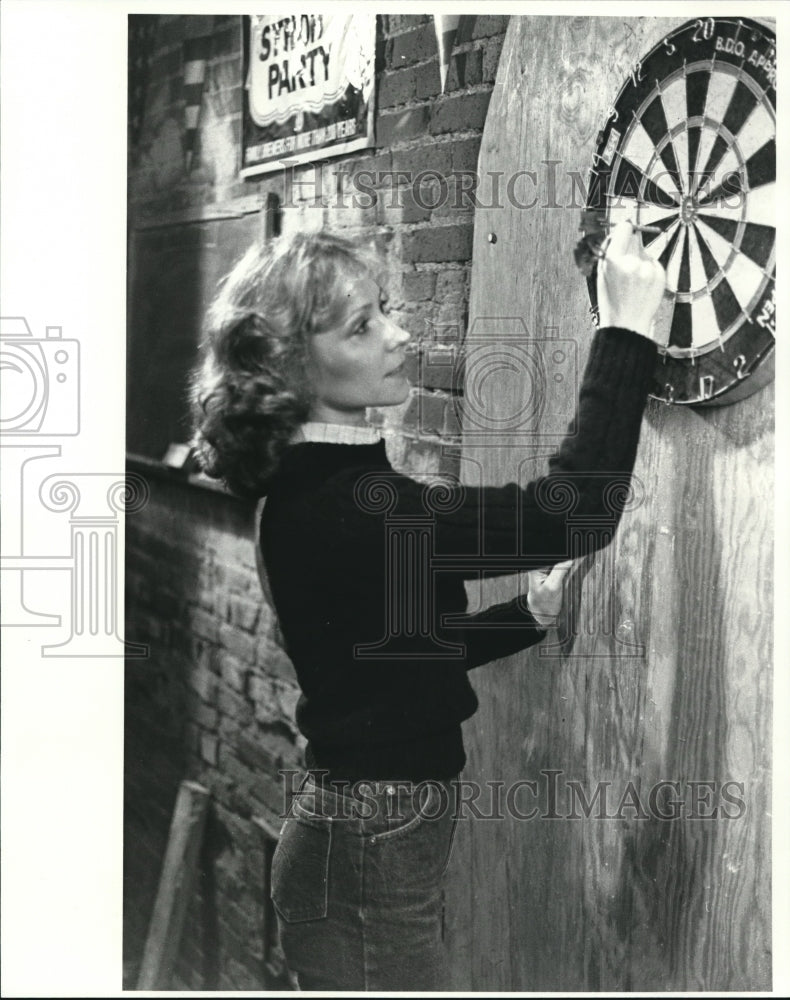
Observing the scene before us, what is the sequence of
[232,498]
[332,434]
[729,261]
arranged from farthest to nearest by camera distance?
A: [232,498], [332,434], [729,261]

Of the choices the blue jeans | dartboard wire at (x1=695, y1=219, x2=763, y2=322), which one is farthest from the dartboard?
the blue jeans

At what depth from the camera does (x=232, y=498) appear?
2.23m

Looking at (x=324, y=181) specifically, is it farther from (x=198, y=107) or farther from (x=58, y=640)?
(x=58, y=640)

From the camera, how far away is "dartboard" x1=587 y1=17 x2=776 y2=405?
6.08ft

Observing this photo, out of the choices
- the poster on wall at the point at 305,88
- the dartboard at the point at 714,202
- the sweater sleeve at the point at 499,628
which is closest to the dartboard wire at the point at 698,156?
the dartboard at the point at 714,202

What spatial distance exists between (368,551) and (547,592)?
0.32 meters

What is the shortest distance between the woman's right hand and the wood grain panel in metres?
0.06

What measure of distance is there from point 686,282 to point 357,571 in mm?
723

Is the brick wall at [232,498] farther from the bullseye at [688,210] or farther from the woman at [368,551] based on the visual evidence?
the bullseye at [688,210]

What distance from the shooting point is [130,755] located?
2.26 meters

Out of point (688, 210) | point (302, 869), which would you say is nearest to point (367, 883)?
point (302, 869)

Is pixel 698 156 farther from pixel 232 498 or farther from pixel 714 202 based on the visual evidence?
pixel 232 498

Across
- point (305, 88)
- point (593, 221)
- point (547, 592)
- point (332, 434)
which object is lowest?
point (547, 592)

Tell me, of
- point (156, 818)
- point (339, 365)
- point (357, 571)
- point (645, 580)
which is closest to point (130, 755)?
point (156, 818)
